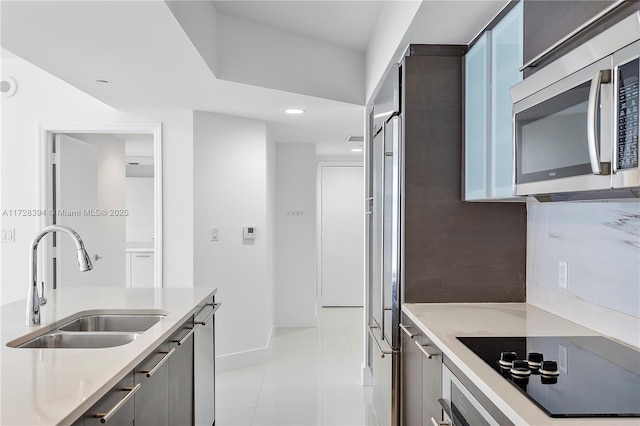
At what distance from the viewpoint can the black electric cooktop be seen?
107 cm

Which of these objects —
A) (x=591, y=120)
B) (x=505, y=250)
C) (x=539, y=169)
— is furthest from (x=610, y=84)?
(x=505, y=250)

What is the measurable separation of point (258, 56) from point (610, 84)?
2522 mm

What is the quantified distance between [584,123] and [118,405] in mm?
1497

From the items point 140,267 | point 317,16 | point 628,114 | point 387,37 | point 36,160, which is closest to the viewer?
point 628,114

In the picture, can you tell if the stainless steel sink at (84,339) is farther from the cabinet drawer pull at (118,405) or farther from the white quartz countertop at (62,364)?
the cabinet drawer pull at (118,405)

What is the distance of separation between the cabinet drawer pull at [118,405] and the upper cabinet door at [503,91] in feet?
4.78

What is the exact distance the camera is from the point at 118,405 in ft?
4.51

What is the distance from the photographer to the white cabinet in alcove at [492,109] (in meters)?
1.77

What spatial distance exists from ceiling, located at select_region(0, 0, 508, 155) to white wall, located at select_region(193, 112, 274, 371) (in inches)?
8.9

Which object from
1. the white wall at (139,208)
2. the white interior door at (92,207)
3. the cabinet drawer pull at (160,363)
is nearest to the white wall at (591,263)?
the cabinet drawer pull at (160,363)

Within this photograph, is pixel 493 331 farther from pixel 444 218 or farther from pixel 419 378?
pixel 444 218

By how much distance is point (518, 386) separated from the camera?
1.18 m

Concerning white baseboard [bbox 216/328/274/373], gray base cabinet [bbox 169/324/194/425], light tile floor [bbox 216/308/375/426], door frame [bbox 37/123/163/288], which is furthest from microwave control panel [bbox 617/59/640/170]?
white baseboard [bbox 216/328/274/373]

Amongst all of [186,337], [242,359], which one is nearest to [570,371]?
[186,337]
